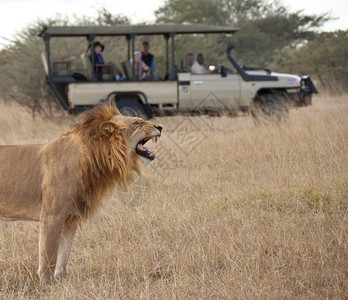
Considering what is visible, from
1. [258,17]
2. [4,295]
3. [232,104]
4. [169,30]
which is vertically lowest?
[4,295]

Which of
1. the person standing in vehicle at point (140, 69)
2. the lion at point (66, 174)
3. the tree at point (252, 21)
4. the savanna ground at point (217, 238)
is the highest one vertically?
the tree at point (252, 21)

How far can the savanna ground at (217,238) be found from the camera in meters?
2.93

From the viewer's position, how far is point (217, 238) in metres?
3.54

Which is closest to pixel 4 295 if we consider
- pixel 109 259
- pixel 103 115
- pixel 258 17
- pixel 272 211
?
pixel 109 259

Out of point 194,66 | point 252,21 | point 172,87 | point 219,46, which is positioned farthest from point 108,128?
point 252,21

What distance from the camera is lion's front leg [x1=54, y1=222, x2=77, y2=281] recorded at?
3.18 m

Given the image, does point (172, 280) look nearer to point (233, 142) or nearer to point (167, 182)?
point (167, 182)

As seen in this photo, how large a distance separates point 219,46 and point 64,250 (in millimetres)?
15311

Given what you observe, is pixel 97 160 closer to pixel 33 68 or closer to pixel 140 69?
pixel 140 69

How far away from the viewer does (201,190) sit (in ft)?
16.3

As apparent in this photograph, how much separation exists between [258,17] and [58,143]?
2495 centimetres

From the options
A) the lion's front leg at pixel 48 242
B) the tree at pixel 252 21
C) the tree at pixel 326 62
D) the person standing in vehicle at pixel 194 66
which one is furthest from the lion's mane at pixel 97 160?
the tree at pixel 252 21

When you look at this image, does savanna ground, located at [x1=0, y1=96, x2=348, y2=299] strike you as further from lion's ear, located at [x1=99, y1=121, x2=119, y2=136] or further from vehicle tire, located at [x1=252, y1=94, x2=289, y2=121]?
vehicle tire, located at [x1=252, y1=94, x2=289, y2=121]

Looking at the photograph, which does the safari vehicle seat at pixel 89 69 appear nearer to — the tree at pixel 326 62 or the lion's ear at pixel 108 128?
the lion's ear at pixel 108 128
